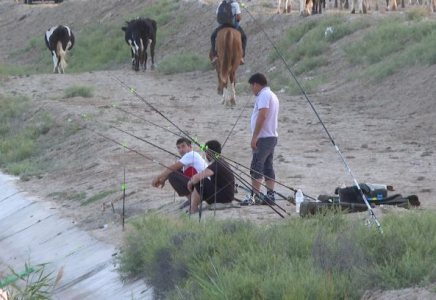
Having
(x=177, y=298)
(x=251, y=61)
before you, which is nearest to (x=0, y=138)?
(x=251, y=61)

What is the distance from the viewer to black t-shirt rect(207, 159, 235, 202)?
1284cm

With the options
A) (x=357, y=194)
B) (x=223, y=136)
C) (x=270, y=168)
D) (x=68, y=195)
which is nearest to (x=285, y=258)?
(x=357, y=194)

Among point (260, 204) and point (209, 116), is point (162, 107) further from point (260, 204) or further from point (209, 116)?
point (260, 204)

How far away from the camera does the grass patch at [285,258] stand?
8164 mm

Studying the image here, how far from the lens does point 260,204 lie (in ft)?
43.9

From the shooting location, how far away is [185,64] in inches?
1320

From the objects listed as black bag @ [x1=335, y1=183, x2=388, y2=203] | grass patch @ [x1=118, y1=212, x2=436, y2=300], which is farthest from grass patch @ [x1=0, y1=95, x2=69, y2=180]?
grass patch @ [x1=118, y1=212, x2=436, y2=300]

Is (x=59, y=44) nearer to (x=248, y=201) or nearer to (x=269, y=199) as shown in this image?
(x=248, y=201)

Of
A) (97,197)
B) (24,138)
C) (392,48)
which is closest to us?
(97,197)

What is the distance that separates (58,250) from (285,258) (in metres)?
5.73

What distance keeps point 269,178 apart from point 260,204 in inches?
12.8

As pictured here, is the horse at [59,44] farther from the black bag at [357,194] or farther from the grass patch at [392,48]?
the black bag at [357,194]

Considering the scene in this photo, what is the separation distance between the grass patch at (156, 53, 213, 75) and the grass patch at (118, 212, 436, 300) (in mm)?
22267

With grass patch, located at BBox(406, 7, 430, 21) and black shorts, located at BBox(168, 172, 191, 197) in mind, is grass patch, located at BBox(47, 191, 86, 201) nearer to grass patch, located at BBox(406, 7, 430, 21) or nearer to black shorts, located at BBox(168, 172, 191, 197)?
black shorts, located at BBox(168, 172, 191, 197)
